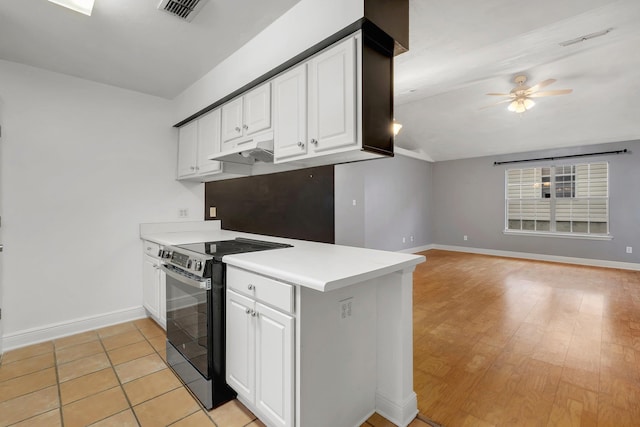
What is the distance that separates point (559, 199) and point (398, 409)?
693 cm

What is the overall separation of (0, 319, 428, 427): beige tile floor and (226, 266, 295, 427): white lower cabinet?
22cm

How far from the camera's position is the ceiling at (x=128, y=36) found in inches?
70.9

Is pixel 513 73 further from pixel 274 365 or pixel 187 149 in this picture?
pixel 274 365

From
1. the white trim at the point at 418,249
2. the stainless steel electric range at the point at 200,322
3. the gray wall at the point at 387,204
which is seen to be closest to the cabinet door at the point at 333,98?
the stainless steel electric range at the point at 200,322

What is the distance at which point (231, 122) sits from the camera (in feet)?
8.30

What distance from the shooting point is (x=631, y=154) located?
541cm

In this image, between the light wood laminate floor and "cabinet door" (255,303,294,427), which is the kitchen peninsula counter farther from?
the light wood laminate floor

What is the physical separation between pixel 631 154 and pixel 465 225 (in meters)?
3.23

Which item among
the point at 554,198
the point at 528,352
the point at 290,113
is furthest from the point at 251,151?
the point at 554,198

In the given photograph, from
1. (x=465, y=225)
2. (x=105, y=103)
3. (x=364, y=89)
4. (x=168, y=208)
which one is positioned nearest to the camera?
(x=364, y=89)

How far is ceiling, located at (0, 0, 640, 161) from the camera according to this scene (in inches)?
74.5

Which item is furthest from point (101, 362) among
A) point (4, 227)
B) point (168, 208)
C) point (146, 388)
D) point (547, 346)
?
point (547, 346)

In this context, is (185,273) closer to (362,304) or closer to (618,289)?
(362,304)

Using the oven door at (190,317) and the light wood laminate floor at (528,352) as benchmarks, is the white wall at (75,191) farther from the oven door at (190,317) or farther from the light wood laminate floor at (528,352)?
the light wood laminate floor at (528,352)
